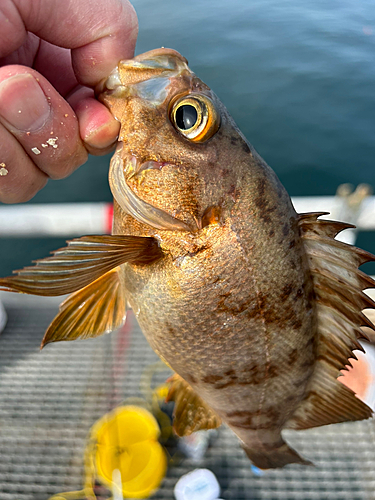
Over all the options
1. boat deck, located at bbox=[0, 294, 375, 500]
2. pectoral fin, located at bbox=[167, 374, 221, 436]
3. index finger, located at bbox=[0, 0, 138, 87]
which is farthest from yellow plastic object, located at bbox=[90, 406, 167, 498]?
index finger, located at bbox=[0, 0, 138, 87]

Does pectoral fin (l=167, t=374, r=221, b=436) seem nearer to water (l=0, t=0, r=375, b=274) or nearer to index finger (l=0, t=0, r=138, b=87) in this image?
index finger (l=0, t=0, r=138, b=87)

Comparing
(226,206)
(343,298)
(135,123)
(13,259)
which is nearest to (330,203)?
(343,298)

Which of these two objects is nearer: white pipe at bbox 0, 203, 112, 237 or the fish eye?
the fish eye

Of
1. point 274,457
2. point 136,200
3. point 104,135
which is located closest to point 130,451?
point 274,457

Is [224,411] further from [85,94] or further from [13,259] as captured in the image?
[13,259]

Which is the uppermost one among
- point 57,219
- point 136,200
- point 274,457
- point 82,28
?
point 82,28

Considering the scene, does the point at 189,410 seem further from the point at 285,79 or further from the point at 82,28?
the point at 285,79

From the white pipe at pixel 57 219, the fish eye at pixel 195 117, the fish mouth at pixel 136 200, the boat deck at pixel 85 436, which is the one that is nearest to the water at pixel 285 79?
the white pipe at pixel 57 219
